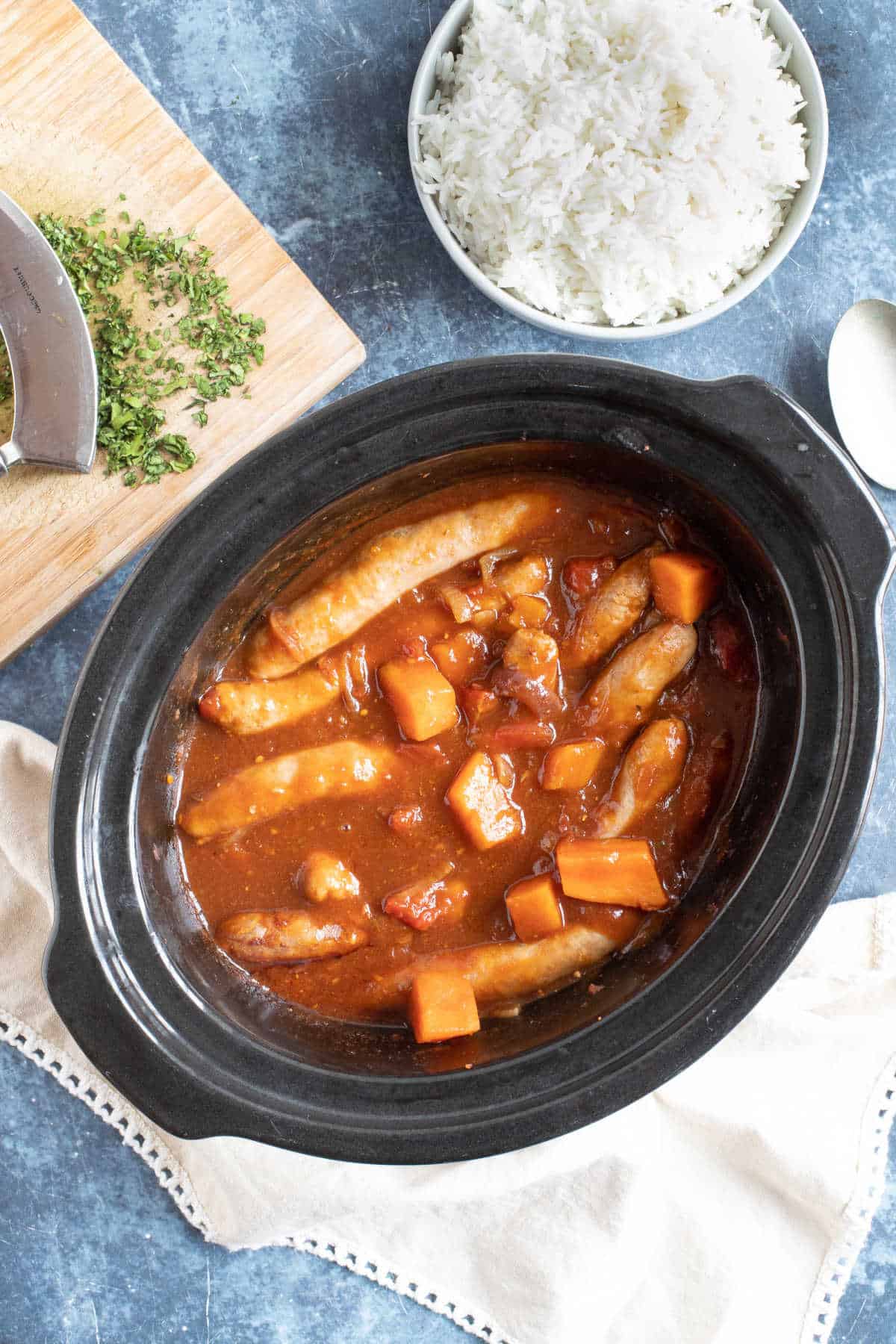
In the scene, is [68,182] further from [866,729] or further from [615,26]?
[866,729]

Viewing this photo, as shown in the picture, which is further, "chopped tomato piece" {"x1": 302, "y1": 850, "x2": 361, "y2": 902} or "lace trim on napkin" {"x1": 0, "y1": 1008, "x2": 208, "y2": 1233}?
"lace trim on napkin" {"x1": 0, "y1": 1008, "x2": 208, "y2": 1233}

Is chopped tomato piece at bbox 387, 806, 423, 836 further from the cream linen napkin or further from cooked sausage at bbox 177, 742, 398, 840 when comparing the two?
the cream linen napkin

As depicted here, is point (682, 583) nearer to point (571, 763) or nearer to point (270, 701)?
point (571, 763)

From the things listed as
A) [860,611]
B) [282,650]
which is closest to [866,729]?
[860,611]

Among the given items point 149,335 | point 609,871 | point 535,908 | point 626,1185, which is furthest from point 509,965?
point 149,335

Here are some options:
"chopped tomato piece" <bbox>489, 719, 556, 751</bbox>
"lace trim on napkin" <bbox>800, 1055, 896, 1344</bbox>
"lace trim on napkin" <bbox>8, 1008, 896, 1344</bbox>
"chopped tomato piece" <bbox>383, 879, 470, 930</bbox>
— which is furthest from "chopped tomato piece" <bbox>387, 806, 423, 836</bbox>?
"lace trim on napkin" <bbox>800, 1055, 896, 1344</bbox>

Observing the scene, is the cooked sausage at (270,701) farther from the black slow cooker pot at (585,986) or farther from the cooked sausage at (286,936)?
the cooked sausage at (286,936)
